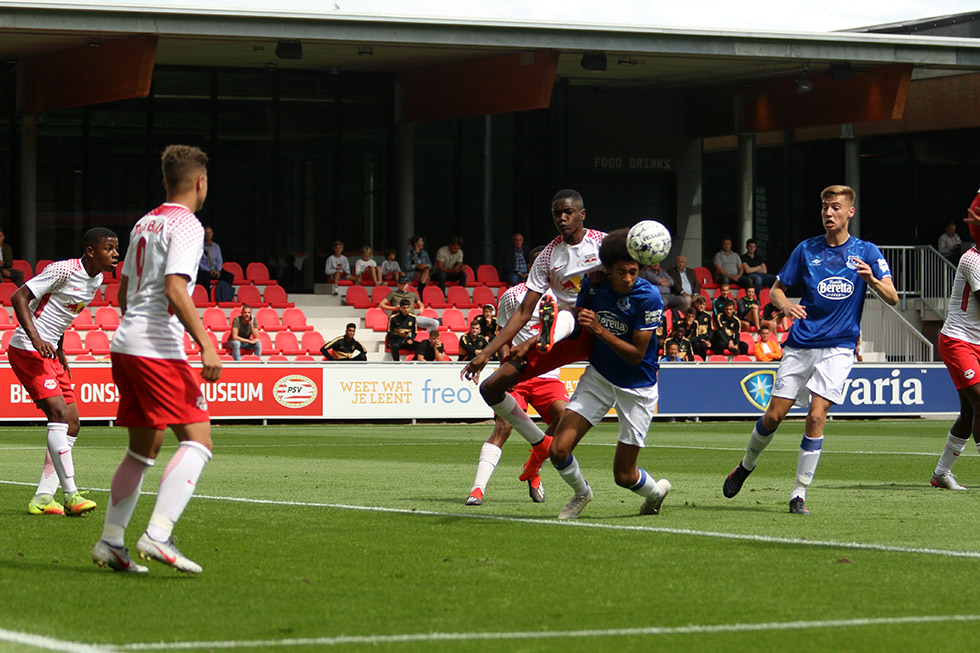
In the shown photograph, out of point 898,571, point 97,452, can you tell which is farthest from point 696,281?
point 898,571

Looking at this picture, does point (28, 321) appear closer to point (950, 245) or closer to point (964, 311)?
point (964, 311)

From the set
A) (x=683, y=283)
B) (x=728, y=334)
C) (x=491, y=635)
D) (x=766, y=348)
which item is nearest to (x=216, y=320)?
(x=728, y=334)

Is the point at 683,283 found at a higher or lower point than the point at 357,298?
higher

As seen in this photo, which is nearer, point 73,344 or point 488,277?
point 73,344

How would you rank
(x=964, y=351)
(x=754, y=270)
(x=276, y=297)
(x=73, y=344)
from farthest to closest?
(x=754, y=270), (x=276, y=297), (x=73, y=344), (x=964, y=351)

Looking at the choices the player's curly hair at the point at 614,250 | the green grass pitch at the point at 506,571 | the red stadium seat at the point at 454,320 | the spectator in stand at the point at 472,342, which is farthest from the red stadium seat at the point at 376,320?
the player's curly hair at the point at 614,250

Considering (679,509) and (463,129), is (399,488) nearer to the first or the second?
(679,509)

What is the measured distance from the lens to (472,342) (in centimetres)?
2656

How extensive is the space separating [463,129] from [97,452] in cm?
2131

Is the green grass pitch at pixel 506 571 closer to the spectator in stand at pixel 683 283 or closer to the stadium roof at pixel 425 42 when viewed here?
the stadium roof at pixel 425 42

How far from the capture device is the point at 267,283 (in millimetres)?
32094

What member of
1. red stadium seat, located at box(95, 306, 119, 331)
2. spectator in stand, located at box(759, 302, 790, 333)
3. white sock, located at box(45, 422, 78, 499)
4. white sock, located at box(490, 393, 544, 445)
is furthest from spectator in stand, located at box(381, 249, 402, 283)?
white sock, located at box(45, 422, 78, 499)

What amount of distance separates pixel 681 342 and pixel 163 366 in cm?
2149

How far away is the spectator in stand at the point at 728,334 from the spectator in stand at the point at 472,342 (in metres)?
5.10
